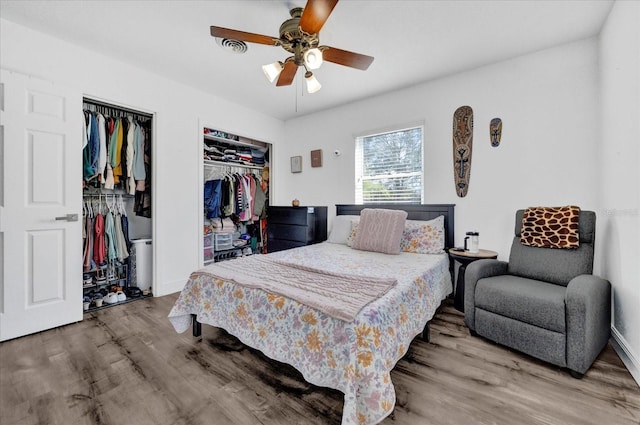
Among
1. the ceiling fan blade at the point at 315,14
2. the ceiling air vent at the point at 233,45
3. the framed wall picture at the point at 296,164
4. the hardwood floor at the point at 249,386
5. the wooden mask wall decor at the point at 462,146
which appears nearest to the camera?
the hardwood floor at the point at 249,386

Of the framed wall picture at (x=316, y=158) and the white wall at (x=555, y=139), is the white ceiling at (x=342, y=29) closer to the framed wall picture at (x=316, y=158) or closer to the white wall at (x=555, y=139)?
the white wall at (x=555, y=139)


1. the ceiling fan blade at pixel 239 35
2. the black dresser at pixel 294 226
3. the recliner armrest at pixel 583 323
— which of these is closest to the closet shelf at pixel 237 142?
the black dresser at pixel 294 226

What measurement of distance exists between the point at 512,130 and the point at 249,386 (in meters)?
3.27

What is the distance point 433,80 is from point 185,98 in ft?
10.1

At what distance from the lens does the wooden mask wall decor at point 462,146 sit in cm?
299

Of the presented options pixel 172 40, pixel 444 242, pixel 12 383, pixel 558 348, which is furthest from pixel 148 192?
pixel 558 348

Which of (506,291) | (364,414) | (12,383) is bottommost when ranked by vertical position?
(12,383)

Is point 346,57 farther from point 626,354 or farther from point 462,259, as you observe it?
point 626,354

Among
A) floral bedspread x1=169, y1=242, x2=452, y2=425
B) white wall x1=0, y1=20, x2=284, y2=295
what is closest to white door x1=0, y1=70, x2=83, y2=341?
white wall x1=0, y1=20, x2=284, y2=295

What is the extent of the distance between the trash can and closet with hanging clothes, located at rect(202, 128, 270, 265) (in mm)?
807

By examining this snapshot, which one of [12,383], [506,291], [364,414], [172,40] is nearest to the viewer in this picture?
A: [364,414]

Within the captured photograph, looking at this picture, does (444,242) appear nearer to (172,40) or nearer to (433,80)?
(433,80)

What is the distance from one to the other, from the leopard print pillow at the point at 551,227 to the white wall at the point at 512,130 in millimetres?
412

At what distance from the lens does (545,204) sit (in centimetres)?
260
